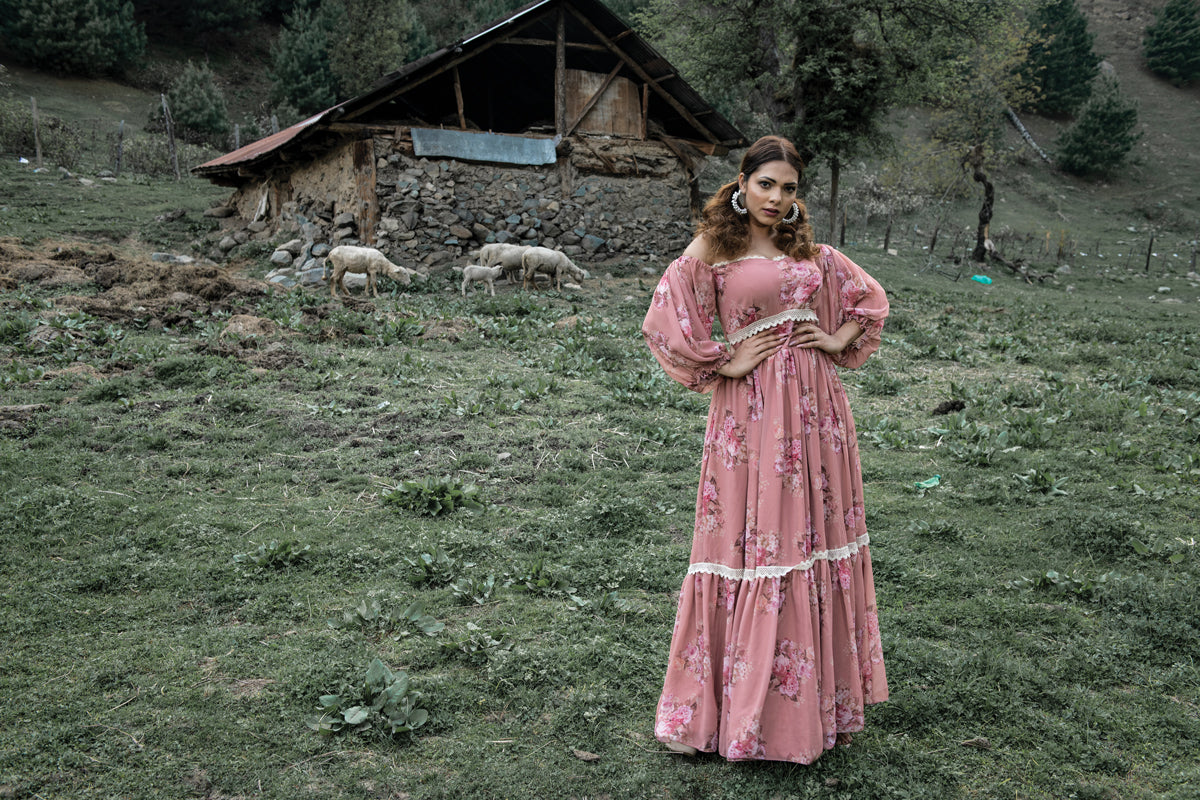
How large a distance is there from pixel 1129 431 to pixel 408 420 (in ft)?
21.7

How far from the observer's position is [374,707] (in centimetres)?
311

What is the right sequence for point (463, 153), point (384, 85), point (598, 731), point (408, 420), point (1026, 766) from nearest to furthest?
point (1026, 766) → point (598, 731) → point (408, 420) → point (384, 85) → point (463, 153)

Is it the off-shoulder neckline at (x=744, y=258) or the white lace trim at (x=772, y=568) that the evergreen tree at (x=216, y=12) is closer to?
the off-shoulder neckline at (x=744, y=258)

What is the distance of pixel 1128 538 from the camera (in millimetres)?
4684

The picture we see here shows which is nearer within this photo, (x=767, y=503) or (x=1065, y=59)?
(x=767, y=503)

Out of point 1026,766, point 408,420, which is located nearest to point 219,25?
point 408,420

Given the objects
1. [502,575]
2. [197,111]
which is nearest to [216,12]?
[197,111]

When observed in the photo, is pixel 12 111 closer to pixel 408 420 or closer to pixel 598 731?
pixel 408 420

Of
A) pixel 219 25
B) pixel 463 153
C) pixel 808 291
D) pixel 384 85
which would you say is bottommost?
pixel 808 291

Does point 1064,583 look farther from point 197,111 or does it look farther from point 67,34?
point 67,34

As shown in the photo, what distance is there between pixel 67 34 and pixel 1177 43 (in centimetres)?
6339

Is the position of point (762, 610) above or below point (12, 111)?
below

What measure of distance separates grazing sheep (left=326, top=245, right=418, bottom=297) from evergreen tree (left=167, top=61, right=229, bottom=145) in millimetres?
21234

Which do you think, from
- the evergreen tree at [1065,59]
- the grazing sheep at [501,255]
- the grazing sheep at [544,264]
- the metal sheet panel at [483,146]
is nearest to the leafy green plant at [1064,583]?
the grazing sheep at [544,264]
